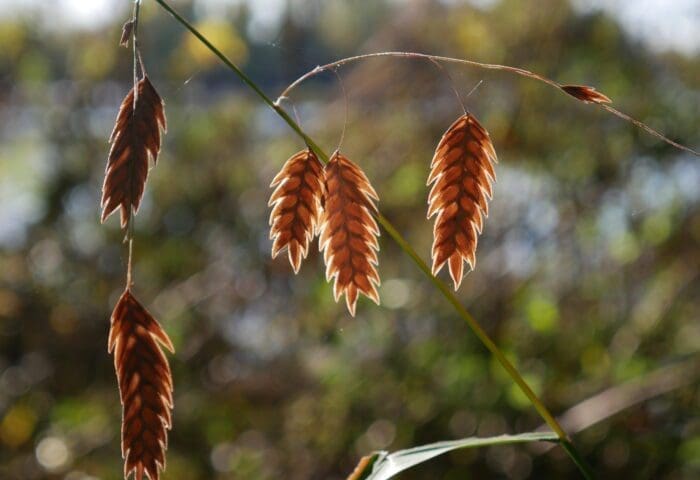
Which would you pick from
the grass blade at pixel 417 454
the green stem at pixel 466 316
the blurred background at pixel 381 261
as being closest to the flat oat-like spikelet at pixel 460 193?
the green stem at pixel 466 316

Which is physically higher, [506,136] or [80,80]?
[80,80]

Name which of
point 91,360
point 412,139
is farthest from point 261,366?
point 412,139

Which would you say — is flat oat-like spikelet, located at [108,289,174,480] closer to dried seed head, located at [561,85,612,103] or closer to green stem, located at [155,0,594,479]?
green stem, located at [155,0,594,479]

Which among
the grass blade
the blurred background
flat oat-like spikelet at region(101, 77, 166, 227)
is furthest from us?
the blurred background

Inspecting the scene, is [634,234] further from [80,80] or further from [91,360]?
[80,80]

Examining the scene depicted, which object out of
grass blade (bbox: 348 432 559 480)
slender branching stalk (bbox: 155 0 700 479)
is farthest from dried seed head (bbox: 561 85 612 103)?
grass blade (bbox: 348 432 559 480)

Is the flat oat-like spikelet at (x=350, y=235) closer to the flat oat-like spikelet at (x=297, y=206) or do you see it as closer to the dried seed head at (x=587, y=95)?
the flat oat-like spikelet at (x=297, y=206)

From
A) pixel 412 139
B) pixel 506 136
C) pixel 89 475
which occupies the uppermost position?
pixel 412 139

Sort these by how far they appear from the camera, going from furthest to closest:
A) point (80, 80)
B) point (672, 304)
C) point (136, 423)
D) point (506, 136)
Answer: point (80, 80) → point (506, 136) → point (672, 304) → point (136, 423)
